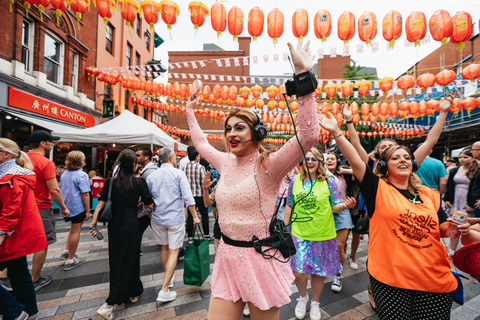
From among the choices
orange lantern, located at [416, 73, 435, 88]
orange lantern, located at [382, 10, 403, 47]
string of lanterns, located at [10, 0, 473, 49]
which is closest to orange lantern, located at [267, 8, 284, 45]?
string of lanterns, located at [10, 0, 473, 49]

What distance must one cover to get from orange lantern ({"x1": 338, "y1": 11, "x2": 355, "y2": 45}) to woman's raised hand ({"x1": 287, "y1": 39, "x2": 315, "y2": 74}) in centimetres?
531

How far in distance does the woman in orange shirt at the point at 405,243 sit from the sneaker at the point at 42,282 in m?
4.26

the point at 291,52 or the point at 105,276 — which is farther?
the point at 105,276

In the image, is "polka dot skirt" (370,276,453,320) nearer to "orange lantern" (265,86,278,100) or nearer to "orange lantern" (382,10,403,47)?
"orange lantern" (382,10,403,47)

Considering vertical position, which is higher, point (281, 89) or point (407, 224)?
point (281, 89)

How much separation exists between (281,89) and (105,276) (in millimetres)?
8425

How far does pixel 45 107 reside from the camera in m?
8.88

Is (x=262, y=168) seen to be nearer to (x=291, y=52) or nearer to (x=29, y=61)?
(x=291, y=52)

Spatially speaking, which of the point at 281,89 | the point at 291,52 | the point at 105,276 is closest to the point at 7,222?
the point at 105,276

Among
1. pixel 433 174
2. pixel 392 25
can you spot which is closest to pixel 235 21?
pixel 392 25

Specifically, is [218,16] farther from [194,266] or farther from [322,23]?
[194,266]

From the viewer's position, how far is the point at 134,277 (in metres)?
2.97

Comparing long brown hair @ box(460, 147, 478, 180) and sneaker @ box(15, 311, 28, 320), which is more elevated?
long brown hair @ box(460, 147, 478, 180)

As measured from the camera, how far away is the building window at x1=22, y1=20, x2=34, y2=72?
8.36 meters
